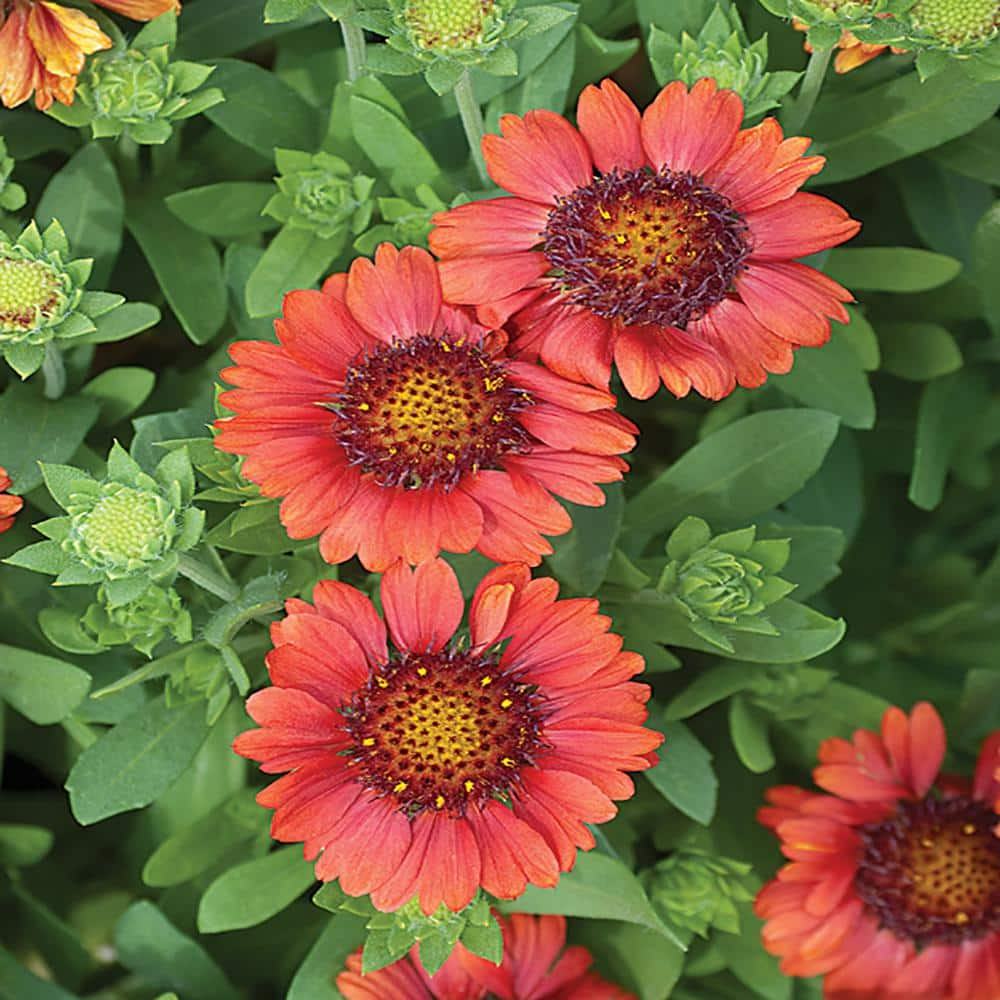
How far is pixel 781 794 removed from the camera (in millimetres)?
1744

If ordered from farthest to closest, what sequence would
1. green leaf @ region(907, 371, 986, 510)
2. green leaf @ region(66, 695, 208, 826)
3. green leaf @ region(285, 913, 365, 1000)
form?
green leaf @ region(907, 371, 986, 510) → green leaf @ region(285, 913, 365, 1000) → green leaf @ region(66, 695, 208, 826)

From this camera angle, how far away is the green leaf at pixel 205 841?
1.72 m

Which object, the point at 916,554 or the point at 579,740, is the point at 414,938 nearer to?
the point at 579,740

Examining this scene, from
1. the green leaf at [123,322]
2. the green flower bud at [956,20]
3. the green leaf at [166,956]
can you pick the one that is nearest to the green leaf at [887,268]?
the green flower bud at [956,20]

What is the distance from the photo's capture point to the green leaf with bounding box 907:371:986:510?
1.83 m

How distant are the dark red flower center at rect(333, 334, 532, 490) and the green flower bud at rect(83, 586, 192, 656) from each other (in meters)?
0.28

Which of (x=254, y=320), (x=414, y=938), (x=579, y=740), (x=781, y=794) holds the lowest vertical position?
(x=781, y=794)

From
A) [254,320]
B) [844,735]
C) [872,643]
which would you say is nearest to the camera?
[254,320]

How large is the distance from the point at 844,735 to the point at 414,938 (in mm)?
745

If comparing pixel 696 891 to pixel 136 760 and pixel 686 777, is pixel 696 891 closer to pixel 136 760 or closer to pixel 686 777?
pixel 686 777

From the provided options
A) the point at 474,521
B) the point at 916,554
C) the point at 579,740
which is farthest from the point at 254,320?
the point at 916,554

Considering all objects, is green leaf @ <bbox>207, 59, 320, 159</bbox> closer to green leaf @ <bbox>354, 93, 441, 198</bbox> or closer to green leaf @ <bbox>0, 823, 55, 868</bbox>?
green leaf @ <bbox>354, 93, 441, 198</bbox>

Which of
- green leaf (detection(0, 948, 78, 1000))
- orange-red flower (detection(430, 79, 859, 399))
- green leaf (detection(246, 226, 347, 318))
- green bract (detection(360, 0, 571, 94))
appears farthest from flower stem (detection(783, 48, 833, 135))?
green leaf (detection(0, 948, 78, 1000))

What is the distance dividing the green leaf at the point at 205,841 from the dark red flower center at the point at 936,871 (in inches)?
31.5
